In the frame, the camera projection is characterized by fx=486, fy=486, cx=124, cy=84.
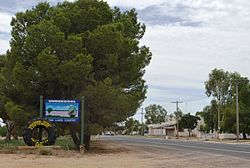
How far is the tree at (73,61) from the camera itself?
33.2 metres

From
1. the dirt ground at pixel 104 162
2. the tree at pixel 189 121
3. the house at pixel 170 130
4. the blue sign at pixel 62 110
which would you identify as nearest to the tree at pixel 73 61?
the blue sign at pixel 62 110

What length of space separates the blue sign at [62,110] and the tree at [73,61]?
1105mm

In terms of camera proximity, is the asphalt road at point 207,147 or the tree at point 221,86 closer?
the asphalt road at point 207,147

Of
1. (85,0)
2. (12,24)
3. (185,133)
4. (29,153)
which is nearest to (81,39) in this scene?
(85,0)

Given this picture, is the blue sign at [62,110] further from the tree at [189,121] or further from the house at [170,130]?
the house at [170,130]

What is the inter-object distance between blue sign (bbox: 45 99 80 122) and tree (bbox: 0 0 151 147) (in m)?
1.11

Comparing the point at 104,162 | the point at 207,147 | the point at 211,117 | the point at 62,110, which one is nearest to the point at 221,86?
the point at 211,117

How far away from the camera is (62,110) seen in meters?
33.9

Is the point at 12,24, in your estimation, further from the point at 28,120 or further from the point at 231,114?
the point at 231,114

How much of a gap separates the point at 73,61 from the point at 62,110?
3680 millimetres

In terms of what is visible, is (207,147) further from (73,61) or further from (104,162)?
(104,162)

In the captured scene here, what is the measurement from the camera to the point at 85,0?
3591cm

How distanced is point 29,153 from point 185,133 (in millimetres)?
111866

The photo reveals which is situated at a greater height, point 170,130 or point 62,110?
point 62,110
